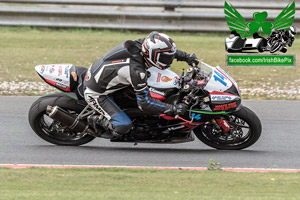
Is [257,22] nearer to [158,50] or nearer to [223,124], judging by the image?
[223,124]

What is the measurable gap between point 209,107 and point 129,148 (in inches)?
49.1

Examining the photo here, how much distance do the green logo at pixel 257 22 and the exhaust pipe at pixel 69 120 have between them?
7.61m

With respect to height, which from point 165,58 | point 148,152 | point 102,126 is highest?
point 165,58

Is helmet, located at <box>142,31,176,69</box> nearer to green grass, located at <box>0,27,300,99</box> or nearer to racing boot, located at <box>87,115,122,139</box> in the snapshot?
racing boot, located at <box>87,115,122,139</box>

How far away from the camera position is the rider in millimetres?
6277

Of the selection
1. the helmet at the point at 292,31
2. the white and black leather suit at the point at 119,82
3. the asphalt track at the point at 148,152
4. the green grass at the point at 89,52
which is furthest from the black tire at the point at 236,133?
the helmet at the point at 292,31

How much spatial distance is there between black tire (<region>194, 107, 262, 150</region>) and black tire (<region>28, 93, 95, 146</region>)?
1494 millimetres

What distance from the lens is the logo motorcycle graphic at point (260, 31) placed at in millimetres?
13094

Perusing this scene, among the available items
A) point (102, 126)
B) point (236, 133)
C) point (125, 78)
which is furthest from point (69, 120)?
point (236, 133)

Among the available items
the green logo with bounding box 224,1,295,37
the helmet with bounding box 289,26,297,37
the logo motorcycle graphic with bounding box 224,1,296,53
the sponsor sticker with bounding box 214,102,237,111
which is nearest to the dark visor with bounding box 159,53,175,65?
the sponsor sticker with bounding box 214,102,237,111

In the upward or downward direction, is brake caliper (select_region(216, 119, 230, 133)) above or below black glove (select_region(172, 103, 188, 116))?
below

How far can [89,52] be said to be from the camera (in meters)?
13.1

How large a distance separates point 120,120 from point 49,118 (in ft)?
3.92

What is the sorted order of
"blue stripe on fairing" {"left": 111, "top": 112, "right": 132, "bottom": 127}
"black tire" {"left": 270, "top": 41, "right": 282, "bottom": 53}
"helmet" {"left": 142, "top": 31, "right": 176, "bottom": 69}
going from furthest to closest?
"black tire" {"left": 270, "top": 41, "right": 282, "bottom": 53}
"blue stripe on fairing" {"left": 111, "top": 112, "right": 132, "bottom": 127}
"helmet" {"left": 142, "top": 31, "right": 176, "bottom": 69}
